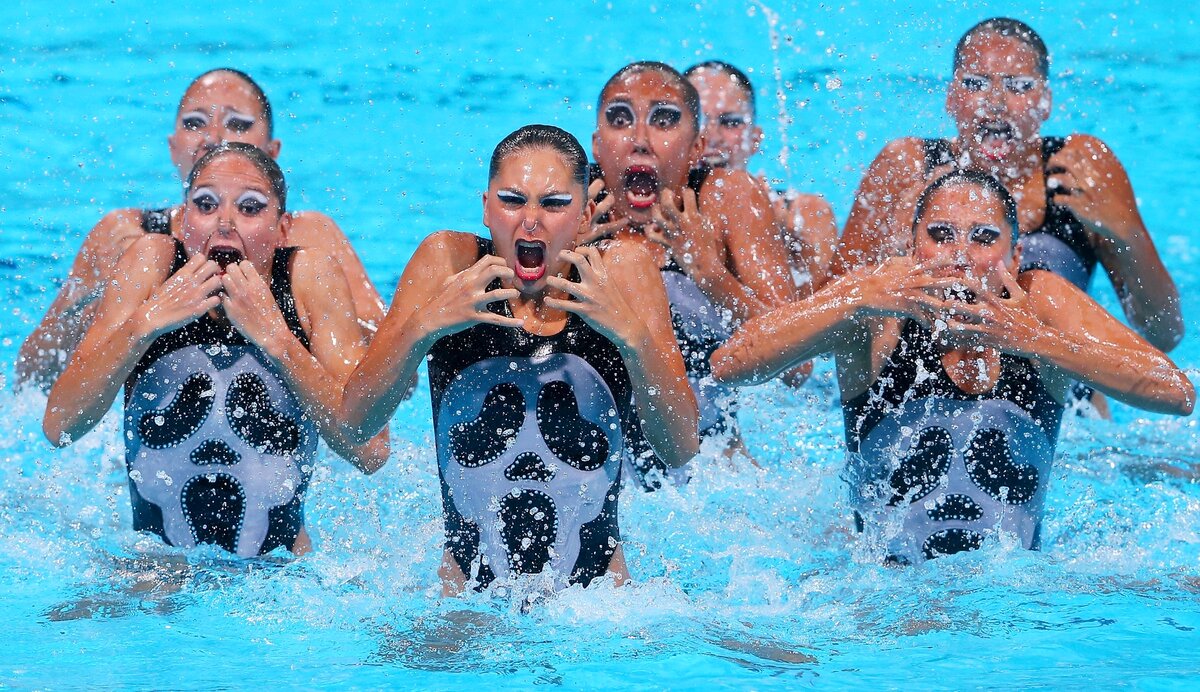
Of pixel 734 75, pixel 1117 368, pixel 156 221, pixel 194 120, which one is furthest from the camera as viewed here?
pixel 734 75

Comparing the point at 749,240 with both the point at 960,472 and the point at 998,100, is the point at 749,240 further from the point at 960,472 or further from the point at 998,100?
the point at 960,472

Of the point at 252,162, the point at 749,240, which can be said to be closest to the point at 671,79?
the point at 749,240

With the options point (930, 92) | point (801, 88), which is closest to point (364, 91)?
point (801, 88)

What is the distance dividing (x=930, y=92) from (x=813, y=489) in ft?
16.9

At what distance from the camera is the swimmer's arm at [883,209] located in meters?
5.18

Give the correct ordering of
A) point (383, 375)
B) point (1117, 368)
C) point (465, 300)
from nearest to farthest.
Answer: point (465, 300) → point (383, 375) → point (1117, 368)

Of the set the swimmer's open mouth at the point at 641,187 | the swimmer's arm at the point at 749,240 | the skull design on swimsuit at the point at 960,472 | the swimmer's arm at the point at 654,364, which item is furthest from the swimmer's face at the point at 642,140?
the skull design on swimsuit at the point at 960,472

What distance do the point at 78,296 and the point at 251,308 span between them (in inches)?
47.7

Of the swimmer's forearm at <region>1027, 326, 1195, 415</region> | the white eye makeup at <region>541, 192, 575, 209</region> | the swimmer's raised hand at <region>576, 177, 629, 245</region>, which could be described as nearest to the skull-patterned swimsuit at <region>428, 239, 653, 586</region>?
the white eye makeup at <region>541, 192, 575, 209</region>

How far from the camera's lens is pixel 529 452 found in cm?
388

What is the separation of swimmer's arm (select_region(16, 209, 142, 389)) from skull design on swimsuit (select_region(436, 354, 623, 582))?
1.73 metres

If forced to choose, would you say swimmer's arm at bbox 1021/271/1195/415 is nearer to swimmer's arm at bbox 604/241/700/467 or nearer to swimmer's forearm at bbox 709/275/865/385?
swimmer's forearm at bbox 709/275/865/385

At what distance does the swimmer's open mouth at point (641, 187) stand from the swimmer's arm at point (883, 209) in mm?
740

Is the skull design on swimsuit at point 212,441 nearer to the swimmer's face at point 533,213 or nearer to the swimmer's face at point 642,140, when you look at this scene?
the swimmer's face at point 533,213
